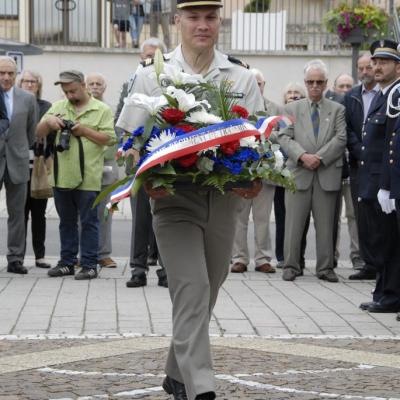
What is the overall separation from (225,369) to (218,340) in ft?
3.36

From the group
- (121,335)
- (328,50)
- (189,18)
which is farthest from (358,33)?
(189,18)

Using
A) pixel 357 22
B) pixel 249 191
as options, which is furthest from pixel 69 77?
pixel 357 22

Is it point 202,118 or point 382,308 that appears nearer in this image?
point 202,118

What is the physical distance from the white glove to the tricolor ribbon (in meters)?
3.56

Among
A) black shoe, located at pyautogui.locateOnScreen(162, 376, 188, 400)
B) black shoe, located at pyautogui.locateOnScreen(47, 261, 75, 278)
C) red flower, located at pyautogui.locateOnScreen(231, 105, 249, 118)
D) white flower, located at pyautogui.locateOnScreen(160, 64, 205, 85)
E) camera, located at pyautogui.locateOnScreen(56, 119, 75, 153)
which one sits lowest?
black shoe, located at pyautogui.locateOnScreen(47, 261, 75, 278)

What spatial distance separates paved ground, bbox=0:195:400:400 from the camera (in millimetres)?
6820

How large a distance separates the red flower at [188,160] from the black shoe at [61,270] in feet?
20.1

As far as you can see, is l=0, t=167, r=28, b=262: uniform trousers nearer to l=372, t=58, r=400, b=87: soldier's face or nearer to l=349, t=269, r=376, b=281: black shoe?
l=349, t=269, r=376, b=281: black shoe

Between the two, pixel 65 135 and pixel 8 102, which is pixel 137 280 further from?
pixel 8 102

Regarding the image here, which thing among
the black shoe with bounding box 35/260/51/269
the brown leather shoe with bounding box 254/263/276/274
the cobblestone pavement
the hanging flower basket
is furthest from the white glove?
the hanging flower basket

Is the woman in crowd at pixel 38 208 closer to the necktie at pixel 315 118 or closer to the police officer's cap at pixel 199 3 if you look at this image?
the necktie at pixel 315 118

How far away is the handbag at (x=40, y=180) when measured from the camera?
1264 cm

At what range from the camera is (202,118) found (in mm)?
6105

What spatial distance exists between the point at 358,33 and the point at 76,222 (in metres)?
12.3
